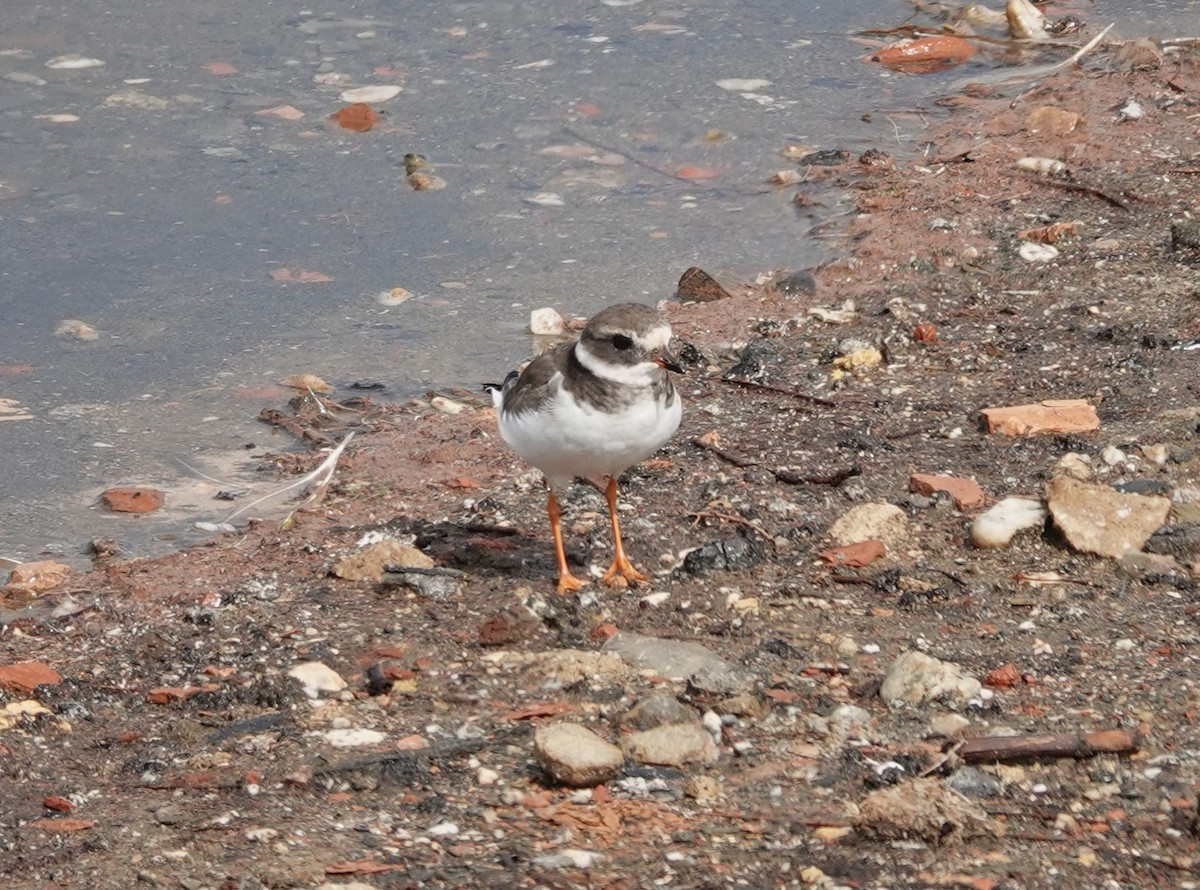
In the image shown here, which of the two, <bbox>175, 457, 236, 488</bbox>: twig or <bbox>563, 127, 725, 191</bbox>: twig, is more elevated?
<bbox>563, 127, 725, 191</bbox>: twig

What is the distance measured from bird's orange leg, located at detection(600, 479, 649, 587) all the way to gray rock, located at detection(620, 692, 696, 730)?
970mm

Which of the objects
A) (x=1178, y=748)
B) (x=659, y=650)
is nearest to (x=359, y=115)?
(x=659, y=650)

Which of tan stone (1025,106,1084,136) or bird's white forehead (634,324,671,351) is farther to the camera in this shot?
tan stone (1025,106,1084,136)

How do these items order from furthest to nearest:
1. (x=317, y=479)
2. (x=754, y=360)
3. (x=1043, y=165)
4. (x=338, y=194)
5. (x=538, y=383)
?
(x=338, y=194) < (x=1043, y=165) < (x=754, y=360) < (x=317, y=479) < (x=538, y=383)

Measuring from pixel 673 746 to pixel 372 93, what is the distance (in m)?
6.55

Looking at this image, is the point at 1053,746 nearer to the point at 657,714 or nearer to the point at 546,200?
the point at 657,714

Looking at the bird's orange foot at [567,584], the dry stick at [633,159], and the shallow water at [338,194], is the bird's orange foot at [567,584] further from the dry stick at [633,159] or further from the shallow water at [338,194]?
the dry stick at [633,159]

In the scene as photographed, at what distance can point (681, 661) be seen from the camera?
465cm

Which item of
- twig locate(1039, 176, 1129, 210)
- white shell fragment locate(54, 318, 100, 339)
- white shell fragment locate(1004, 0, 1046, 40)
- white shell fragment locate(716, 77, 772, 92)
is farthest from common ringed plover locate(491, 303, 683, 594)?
white shell fragment locate(1004, 0, 1046, 40)

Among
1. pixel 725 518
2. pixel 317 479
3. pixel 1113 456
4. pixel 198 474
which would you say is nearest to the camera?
pixel 725 518

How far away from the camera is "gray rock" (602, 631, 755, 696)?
4.51 m

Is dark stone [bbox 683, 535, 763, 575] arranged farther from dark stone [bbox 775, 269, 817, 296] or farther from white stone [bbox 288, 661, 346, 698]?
dark stone [bbox 775, 269, 817, 296]

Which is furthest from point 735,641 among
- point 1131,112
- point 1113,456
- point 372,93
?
point 372,93

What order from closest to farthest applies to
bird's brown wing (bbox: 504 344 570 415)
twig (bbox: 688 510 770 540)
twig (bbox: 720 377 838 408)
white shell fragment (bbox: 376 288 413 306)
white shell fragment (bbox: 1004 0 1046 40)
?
1. bird's brown wing (bbox: 504 344 570 415)
2. twig (bbox: 688 510 770 540)
3. twig (bbox: 720 377 838 408)
4. white shell fragment (bbox: 376 288 413 306)
5. white shell fragment (bbox: 1004 0 1046 40)
